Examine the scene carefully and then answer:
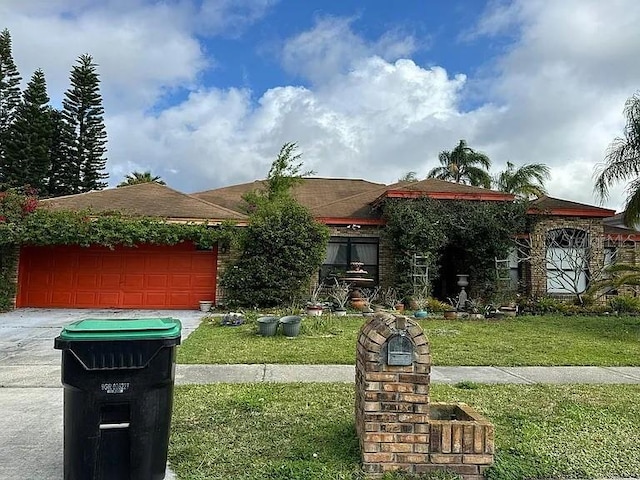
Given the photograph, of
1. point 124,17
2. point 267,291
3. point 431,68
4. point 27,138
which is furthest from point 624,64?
point 27,138

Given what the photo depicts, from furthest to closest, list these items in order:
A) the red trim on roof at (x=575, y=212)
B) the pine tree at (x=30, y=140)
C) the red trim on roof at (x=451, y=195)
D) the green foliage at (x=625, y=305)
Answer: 1. the pine tree at (x=30, y=140)
2. the red trim on roof at (x=575, y=212)
3. the red trim on roof at (x=451, y=195)
4. the green foliage at (x=625, y=305)

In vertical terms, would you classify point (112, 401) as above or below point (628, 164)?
below

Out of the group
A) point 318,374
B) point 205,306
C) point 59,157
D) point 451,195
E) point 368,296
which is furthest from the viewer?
point 59,157

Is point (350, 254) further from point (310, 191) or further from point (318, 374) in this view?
point (318, 374)

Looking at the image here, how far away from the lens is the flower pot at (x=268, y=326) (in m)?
9.49

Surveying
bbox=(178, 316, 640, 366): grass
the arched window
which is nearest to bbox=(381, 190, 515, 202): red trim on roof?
the arched window

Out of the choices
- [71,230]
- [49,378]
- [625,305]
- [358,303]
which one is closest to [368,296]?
[358,303]

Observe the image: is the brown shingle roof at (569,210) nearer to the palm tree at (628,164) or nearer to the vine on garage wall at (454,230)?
the vine on garage wall at (454,230)

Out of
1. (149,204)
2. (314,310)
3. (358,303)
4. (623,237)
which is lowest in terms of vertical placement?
(314,310)

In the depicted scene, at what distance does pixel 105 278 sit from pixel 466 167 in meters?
19.8

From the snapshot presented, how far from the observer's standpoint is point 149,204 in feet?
52.4

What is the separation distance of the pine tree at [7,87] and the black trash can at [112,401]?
28.1 meters

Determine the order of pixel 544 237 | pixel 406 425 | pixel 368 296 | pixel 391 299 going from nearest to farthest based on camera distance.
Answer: pixel 406 425
pixel 391 299
pixel 368 296
pixel 544 237

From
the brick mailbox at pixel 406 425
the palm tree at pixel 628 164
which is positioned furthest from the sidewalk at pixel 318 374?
the palm tree at pixel 628 164
